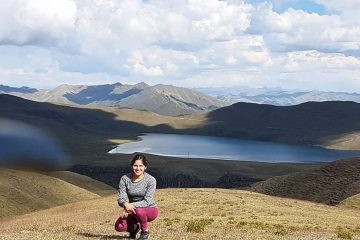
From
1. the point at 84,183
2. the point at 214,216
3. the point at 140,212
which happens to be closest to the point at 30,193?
the point at 84,183

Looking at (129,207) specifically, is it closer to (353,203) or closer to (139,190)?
(139,190)

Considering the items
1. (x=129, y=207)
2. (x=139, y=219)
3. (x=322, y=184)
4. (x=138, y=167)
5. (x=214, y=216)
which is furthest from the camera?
(x=322, y=184)

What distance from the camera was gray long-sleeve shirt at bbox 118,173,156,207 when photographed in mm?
21125

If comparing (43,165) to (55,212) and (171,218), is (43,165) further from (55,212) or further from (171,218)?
(171,218)

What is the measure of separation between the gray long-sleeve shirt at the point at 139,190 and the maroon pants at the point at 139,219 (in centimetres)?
29

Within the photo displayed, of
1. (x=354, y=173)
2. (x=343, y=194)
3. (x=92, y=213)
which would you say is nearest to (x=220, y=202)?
(x=92, y=213)

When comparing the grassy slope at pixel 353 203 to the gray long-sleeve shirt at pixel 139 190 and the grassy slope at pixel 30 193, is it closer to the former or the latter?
the gray long-sleeve shirt at pixel 139 190

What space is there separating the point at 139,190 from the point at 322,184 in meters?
81.1

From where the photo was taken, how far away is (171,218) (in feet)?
150

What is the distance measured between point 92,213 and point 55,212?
8.40 m

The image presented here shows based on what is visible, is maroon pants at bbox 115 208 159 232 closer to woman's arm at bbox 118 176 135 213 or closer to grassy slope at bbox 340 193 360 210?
woman's arm at bbox 118 176 135 213

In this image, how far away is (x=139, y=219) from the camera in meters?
21.5

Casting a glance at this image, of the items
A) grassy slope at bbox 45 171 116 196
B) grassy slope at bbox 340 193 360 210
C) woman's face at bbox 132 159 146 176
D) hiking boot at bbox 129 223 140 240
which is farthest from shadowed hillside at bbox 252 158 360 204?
woman's face at bbox 132 159 146 176

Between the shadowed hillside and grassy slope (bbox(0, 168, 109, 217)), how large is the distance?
43912 mm
